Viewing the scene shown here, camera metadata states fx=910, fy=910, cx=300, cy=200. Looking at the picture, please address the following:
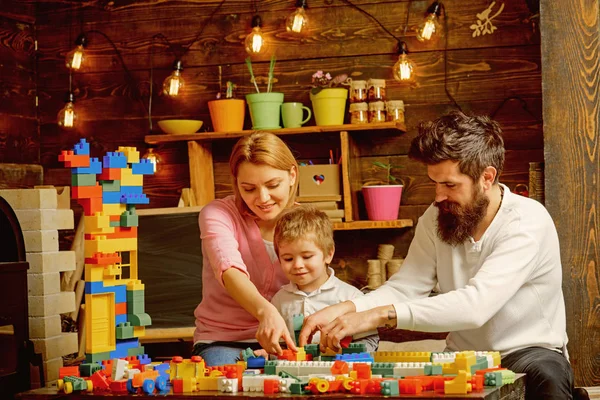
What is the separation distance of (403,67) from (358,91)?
0.82ft

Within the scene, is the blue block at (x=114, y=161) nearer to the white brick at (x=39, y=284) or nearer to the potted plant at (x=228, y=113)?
the white brick at (x=39, y=284)

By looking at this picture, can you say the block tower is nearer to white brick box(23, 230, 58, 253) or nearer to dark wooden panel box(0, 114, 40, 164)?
white brick box(23, 230, 58, 253)

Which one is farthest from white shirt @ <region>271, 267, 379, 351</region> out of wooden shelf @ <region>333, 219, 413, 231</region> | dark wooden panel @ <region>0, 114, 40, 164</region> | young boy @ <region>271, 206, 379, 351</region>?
dark wooden panel @ <region>0, 114, 40, 164</region>

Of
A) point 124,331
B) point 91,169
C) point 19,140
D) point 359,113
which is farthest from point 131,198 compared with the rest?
point 19,140

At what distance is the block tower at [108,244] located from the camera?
9.11 feet

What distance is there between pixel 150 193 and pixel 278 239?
228 centimetres

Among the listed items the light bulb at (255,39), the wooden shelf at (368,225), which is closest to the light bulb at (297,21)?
the light bulb at (255,39)

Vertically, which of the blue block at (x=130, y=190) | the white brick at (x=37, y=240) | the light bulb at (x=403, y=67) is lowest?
the white brick at (x=37, y=240)

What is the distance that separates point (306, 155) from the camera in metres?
4.80

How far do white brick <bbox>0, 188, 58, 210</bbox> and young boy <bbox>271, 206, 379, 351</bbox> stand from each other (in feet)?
3.54

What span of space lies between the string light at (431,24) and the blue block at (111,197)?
214 centimetres

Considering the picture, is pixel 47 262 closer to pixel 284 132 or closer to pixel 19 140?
pixel 284 132

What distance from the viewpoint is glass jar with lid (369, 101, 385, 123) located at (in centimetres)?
448

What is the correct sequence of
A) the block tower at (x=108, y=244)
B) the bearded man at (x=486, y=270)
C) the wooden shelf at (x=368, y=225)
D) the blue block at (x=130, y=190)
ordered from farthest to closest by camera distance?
the wooden shelf at (x=368, y=225) < the blue block at (x=130, y=190) < the block tower at (x=108, y=244) < the bearded man at (x=486, y=270)
